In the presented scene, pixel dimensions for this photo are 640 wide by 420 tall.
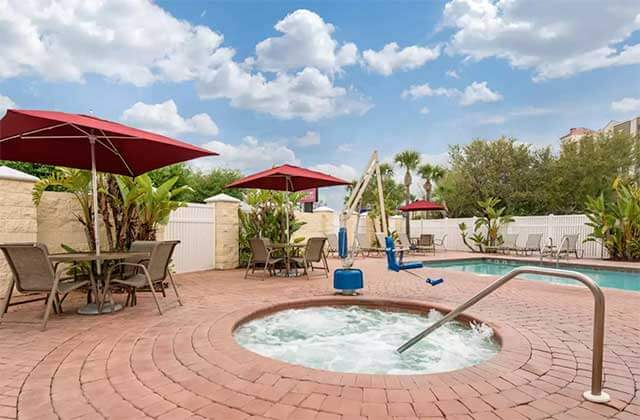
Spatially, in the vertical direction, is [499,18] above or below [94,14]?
above

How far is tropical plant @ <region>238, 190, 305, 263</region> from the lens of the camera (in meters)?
9.34

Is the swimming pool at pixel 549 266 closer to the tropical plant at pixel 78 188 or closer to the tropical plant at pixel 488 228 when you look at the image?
the tropical plant at pixel 488 228

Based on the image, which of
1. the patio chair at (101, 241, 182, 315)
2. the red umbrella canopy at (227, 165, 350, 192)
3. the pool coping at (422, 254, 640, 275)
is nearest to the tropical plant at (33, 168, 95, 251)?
the patio chair at (101, 241, 182, 315)

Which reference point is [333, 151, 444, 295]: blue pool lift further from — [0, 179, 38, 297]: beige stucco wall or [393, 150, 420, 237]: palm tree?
[393, 150, 420, 237]: palm tree

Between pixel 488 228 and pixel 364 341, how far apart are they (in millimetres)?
13543

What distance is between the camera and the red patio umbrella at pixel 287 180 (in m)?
7.12

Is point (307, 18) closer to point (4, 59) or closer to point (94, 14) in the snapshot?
point (94, 14)

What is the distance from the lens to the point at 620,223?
37.9 feet

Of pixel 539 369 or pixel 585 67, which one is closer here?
pixel 539 369

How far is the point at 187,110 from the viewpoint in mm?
18297

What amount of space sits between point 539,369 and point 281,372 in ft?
5.96

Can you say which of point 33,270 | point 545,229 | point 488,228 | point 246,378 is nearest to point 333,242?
point 488,228

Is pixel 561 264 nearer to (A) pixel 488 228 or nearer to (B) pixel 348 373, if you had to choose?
(A) pixel 488 228

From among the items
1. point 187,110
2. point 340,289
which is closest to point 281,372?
point 340,289
